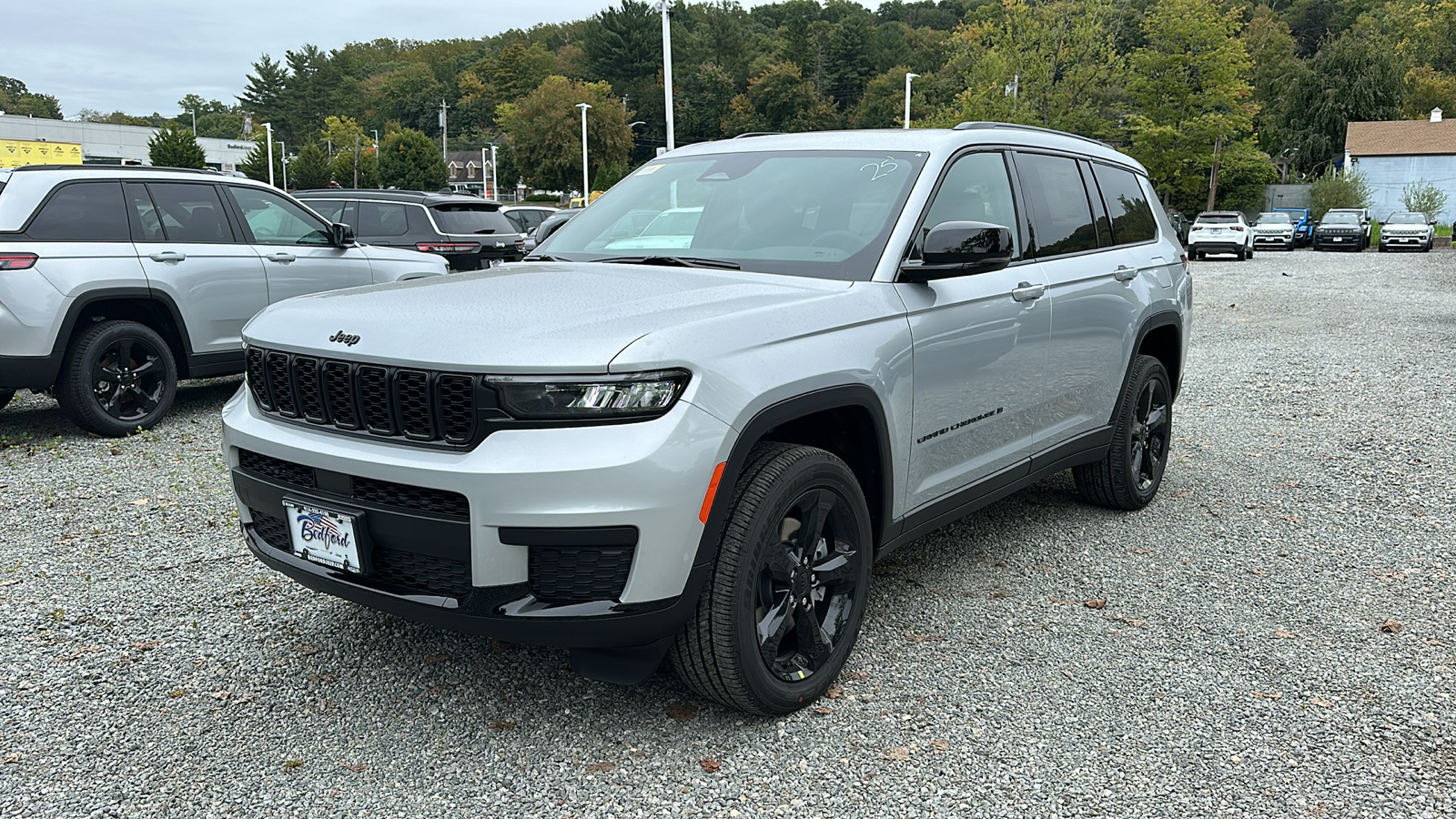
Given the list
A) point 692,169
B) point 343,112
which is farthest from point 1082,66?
point 343,112

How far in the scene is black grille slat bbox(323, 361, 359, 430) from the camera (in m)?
2.99

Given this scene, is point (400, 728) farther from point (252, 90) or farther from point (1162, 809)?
point (252, 90)

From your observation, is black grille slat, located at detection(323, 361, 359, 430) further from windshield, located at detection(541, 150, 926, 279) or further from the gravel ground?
windshield, located at detection(541, 150, 926, 279)

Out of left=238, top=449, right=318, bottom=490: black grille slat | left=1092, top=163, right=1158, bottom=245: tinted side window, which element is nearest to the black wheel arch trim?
left=238, top=449, right=318, bottom=490: black grille slat

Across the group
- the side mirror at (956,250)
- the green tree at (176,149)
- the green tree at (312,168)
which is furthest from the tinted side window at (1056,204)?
the green tree at (312,168)

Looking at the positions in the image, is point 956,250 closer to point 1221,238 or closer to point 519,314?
point 519,314

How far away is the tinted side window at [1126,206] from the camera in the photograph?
5285 millimetres

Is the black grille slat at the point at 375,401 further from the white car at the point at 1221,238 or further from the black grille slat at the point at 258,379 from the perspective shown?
the white car at the point at 1221,238

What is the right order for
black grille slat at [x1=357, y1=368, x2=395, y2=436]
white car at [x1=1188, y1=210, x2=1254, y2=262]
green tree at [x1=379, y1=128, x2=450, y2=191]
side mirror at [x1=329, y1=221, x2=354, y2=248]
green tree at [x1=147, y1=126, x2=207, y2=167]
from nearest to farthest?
black grille slat at [x1=357, y1=368, x2=395, y2=436] → side mirror at [x1=329, y1=221, x2=354, y2=248] → white car at [x1=1188, y1=210, x2=1254, y2=262] → green tree at [x1=147, y1=126, x2=207, y2=167] → green tree at [x1=379, y1=128, x2=450, y2=191]

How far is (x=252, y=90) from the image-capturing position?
14138 centimetres

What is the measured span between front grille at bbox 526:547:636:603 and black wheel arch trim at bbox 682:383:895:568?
0.20 metres

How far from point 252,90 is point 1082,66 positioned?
419 ft

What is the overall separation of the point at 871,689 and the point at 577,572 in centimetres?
128

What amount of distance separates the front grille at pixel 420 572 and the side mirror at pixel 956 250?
178cm
